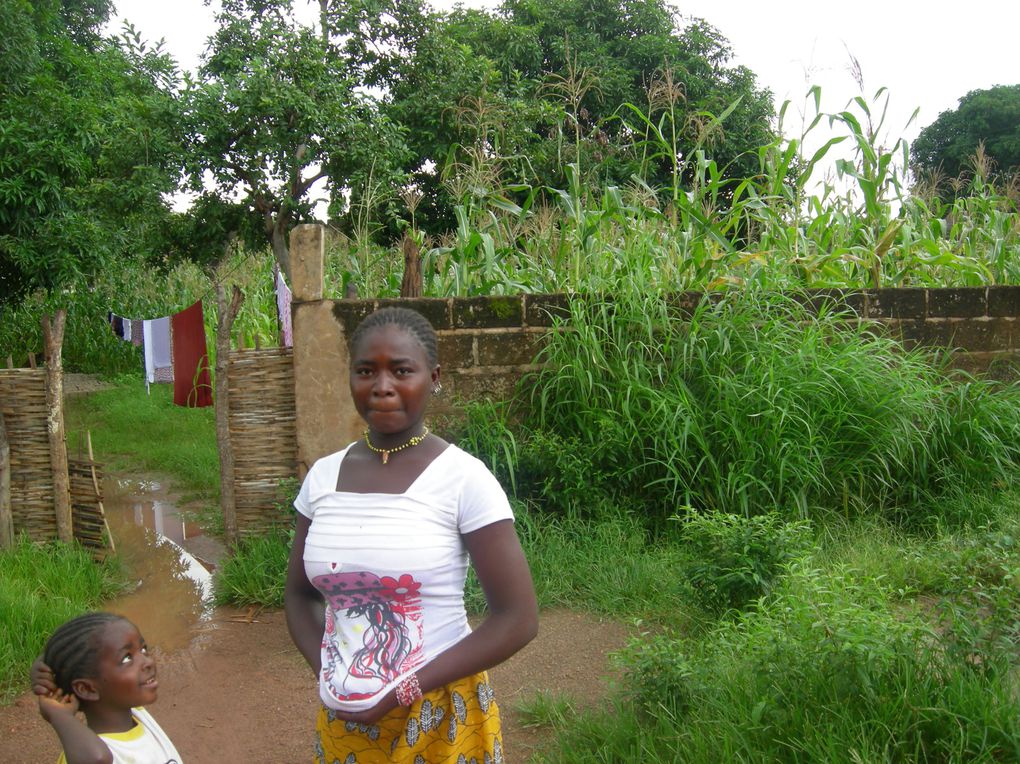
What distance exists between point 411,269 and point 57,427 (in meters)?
2.21

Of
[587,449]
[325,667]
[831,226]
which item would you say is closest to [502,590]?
[325,667]

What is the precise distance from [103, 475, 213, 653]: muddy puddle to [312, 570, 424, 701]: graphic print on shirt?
2922 millimetres

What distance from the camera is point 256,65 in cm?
908

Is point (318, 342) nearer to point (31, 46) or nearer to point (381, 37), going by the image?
point (31, 46)

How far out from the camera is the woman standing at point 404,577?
1.56 meters

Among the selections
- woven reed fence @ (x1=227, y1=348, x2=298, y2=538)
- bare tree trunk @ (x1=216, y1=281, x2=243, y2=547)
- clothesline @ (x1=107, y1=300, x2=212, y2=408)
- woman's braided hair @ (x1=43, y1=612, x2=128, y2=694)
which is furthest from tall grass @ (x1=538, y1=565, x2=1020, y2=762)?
clothesline @ (x1=107, y1=300, x2=212, y2=408)

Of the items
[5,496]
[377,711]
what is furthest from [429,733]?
[5,496]

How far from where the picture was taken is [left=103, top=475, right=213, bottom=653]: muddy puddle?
4.43m

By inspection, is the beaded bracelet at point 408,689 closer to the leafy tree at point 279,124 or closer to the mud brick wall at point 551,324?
the mud brick wall at point 551,324

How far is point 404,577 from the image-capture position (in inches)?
61.6

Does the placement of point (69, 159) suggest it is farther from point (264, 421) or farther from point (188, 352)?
point (264, 421)

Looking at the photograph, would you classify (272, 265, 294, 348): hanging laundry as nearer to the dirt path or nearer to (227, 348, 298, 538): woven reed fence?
(227, 348, 298, 538): woven reed fence

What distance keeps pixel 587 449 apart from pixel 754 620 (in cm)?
167

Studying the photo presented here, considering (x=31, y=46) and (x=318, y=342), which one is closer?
(x=318, y=342)
